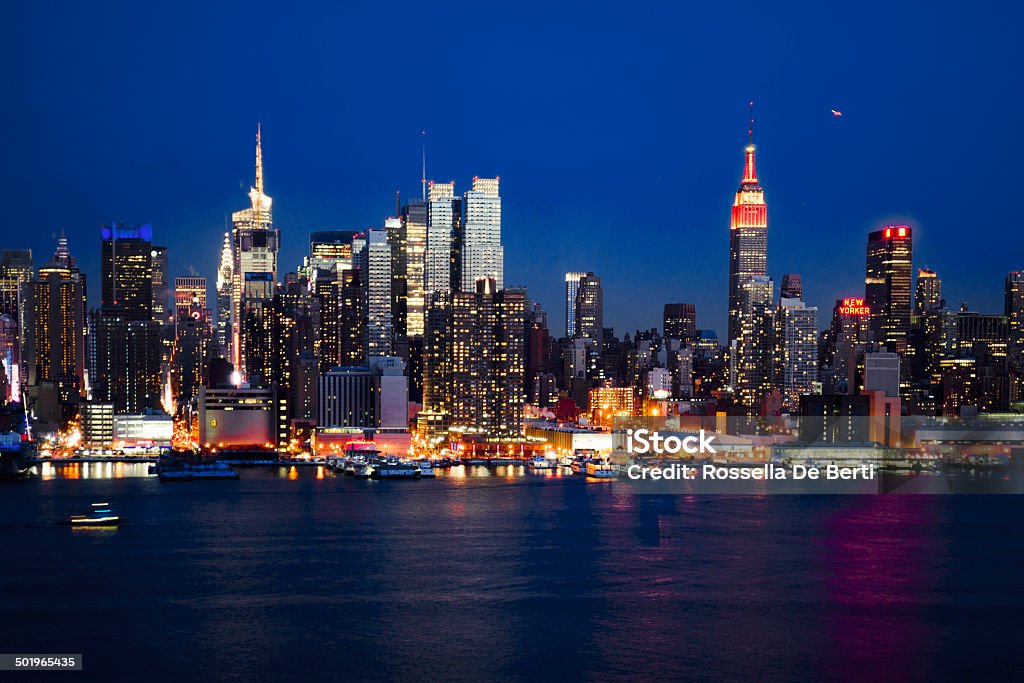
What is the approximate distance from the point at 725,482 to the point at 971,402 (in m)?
39.2

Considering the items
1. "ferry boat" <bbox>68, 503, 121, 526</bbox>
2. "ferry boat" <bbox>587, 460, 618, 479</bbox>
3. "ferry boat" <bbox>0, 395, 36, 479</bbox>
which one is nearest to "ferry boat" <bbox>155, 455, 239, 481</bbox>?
Answer: "ferry boat" <bbox>0, 395, 36, 479</bbox>

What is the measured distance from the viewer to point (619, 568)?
23500 mm

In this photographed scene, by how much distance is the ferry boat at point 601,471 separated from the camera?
51559 mm

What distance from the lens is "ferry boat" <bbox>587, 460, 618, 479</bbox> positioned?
169ft

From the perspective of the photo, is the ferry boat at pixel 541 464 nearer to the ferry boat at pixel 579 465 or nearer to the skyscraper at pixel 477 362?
the ferry boat at pixel 579 465

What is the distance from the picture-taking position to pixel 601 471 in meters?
52.6

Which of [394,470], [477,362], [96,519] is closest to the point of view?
[96,519]

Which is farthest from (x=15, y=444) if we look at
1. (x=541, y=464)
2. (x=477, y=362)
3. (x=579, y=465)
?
(x=477, y=362)

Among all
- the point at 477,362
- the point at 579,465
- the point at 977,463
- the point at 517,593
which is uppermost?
the point at 477,362

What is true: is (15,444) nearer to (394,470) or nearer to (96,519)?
(394,470)

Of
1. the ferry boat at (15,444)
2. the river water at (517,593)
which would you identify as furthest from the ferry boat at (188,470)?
the river water at (517,593)

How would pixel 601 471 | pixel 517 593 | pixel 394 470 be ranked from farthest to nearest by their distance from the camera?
pixel 601 471 < pixel 394 470 < pixel 517 593

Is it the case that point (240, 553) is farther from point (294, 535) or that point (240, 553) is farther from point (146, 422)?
point (146, 422)

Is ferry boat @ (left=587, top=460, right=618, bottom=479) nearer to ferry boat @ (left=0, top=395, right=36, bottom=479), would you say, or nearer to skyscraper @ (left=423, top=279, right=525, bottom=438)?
skyscraper @ (left=423, top=279, right=525, bottom=438)
